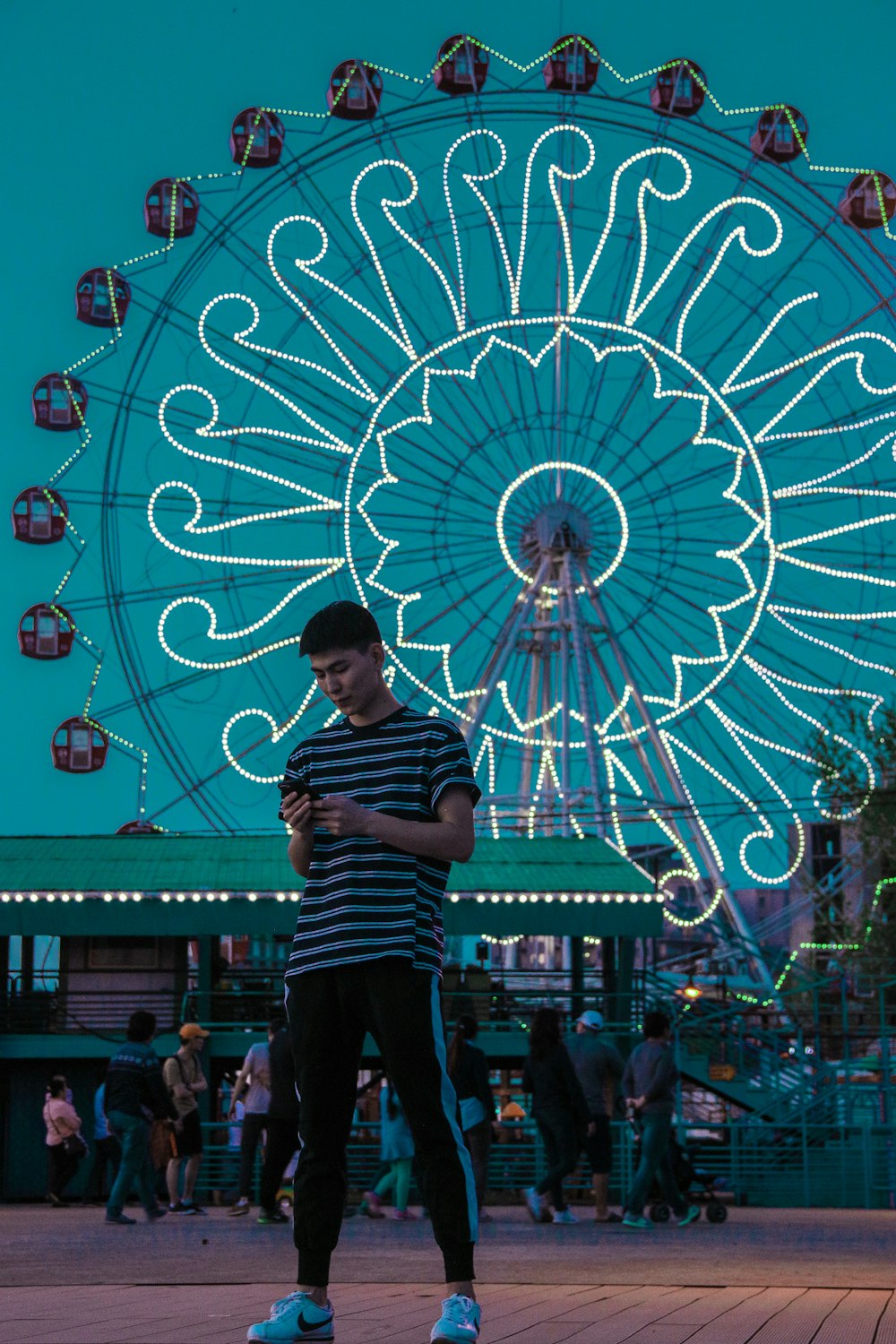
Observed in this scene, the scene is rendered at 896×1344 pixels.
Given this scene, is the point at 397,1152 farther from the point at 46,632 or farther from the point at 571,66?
the point at 571,66

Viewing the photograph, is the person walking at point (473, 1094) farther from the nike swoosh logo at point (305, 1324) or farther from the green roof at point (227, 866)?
the green roof at point (227, 866)

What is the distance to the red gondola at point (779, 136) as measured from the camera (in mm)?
29344

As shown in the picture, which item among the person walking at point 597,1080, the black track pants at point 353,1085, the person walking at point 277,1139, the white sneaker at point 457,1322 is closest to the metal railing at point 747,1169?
the person walking at point 597,1080

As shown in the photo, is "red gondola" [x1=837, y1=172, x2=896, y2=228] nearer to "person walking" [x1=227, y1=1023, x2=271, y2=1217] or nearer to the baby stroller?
the baby stroller

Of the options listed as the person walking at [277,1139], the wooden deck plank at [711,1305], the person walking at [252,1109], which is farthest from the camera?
the person walking at [252,1109]

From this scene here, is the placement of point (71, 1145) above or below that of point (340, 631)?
below

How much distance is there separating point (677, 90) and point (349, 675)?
86.3ft

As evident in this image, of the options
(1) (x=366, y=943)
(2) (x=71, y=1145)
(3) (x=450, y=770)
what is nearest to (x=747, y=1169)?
(2) (x=71, y=1145)

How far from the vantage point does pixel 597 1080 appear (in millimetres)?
14742

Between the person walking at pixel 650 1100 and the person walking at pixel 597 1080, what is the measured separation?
21.4 inches

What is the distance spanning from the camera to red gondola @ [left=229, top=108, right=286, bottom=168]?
28.8 metres

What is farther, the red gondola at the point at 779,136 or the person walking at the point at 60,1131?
the red gondola at the point at 779,136

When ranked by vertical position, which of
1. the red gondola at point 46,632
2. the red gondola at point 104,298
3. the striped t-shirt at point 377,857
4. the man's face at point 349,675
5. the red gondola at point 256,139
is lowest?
the striped t-shirt at point 377,857

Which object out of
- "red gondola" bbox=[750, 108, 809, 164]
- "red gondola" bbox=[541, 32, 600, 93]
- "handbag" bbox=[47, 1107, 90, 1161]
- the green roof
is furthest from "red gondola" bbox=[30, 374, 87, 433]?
"handbag" bbox=[47, 1107, 90, 1161]
